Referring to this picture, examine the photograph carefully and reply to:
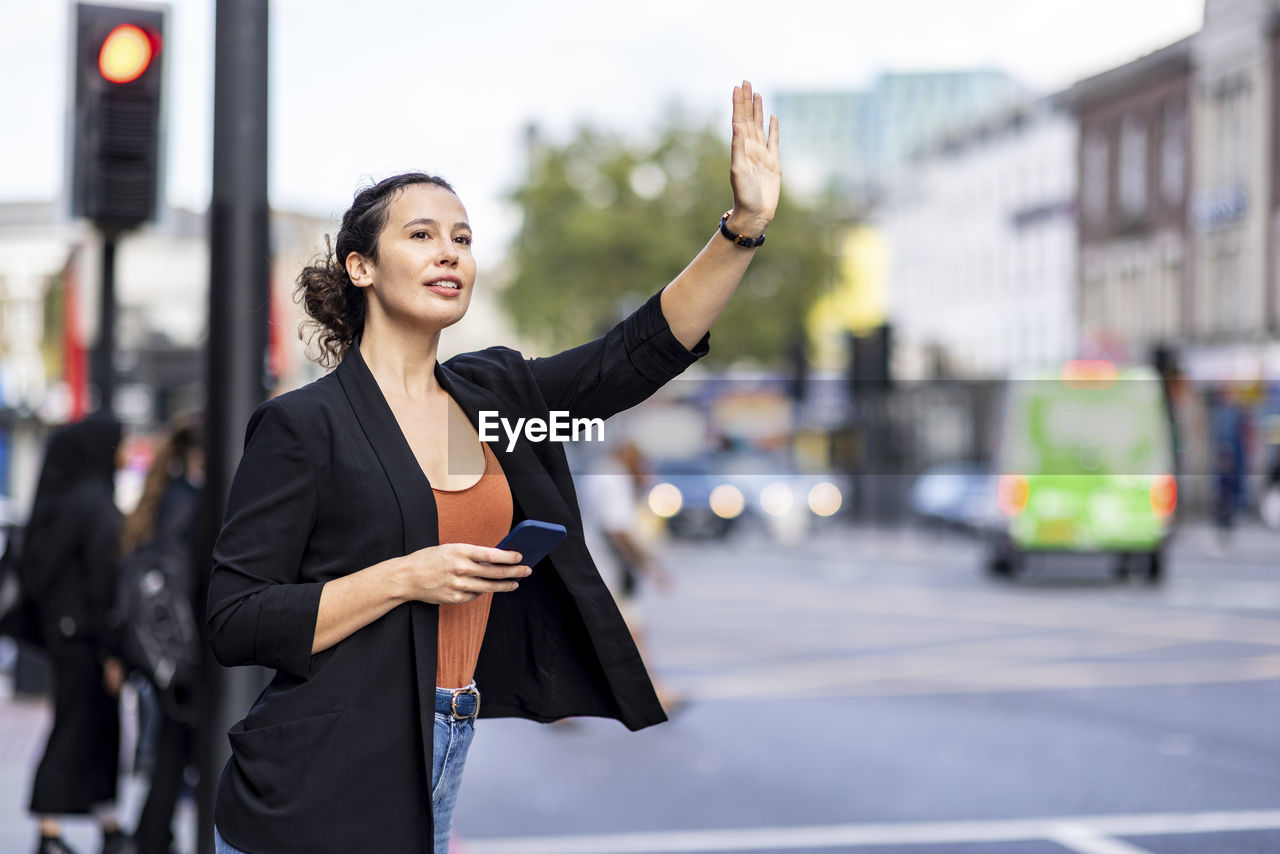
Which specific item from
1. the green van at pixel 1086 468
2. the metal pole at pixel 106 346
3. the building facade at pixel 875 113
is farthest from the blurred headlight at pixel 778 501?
the building facade at pixel 875 113

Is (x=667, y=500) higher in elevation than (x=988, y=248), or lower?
lower

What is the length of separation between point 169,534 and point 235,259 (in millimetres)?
1951

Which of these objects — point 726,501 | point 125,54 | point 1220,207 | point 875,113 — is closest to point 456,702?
point 125,54

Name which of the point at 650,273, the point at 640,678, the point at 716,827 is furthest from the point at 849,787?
the point at 650,273

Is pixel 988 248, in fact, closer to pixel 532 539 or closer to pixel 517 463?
pixel 517 463

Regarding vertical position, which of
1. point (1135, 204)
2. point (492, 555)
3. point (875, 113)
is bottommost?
point (492, 555)

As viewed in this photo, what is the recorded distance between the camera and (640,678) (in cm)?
277

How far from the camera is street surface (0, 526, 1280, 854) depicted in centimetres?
712

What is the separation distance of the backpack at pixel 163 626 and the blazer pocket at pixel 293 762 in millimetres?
3277

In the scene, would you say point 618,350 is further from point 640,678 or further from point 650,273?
point 650,273

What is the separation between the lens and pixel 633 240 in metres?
53.8

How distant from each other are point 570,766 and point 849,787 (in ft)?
5.00

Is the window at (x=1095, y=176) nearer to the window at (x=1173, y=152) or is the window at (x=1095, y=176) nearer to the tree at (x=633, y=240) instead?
the window at (x=1173, y=152)

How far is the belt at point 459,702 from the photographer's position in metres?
2.67
